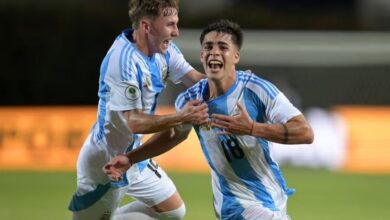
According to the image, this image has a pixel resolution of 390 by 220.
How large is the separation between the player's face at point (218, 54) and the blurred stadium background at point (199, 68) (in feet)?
15.3

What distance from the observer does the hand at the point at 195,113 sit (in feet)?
19.9

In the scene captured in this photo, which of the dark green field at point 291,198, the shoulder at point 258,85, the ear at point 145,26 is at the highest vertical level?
the ear at point 145,26

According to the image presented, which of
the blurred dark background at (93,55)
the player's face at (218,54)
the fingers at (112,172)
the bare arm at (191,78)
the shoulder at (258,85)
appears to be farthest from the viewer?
the blurred dark background at (93,55)

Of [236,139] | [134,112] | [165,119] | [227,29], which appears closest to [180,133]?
[134,112]

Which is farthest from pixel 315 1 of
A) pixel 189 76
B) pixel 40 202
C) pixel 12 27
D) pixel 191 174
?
pixel 189 76

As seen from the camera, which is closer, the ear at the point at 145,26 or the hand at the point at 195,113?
the hand at the point at 195,113

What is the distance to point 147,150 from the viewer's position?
6.78 metres

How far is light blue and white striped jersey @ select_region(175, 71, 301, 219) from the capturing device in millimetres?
6156

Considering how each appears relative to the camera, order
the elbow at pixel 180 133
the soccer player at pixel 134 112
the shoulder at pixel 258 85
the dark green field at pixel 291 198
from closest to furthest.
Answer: the shoulder at pixel 258 85, the soccer player at pixel 134 112, the elbow at pixel 180 133, the dark green field at pixel 291 198

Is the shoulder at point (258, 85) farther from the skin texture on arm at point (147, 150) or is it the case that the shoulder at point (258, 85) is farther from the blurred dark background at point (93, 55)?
the blurred dark background at point (93, 55)

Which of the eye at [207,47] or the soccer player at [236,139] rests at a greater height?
the eye at [207,47]

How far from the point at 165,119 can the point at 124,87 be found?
20.5 inches

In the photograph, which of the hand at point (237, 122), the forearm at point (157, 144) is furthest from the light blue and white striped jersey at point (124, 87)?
the hand at point (237, 122)

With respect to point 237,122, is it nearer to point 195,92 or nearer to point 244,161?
point 244,161
